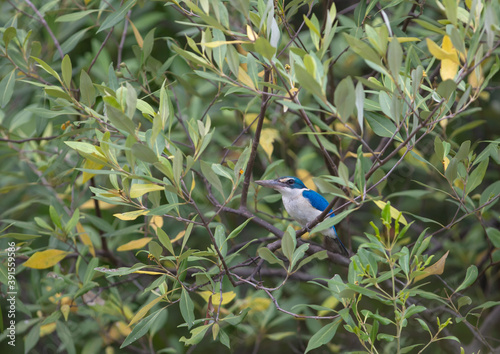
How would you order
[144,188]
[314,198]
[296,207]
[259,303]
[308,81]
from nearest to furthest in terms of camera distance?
1. [308,81]
2. [144,188]
3. [296,207]
4. [259,303]
5. [314,198]

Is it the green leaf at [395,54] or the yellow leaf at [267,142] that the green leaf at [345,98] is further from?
the yellow leaf at [267,142]

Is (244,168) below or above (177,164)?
below

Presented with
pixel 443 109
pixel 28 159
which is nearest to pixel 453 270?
pixel 443 109

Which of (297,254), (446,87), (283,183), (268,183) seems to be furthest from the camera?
(283,183)

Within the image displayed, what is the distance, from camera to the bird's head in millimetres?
3304

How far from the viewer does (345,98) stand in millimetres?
1629

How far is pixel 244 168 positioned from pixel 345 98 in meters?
0.70

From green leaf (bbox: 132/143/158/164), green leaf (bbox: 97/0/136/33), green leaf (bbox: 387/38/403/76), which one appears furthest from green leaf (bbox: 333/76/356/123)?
green leaf (bbox: 97/0/136/33)

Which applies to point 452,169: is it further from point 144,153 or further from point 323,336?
point 144,153

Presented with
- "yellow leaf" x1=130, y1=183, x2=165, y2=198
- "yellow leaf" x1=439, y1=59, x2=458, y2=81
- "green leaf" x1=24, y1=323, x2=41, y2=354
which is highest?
"yellow leaf" x1=439, y1=59, x2=458, y2=81

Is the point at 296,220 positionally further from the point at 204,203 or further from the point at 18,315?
the point at 18,315

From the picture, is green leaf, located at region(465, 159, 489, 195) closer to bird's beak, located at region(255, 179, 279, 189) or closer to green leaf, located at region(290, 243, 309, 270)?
green leaf, located at region(290, 243, 309, 270)

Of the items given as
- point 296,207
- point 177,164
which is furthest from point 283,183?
point 177,164

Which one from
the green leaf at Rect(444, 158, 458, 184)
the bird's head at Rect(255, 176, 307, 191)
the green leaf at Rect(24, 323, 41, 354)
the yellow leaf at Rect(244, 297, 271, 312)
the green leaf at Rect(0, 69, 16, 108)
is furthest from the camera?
the yellow leaf at Rect(244, 297, 271, 312)
